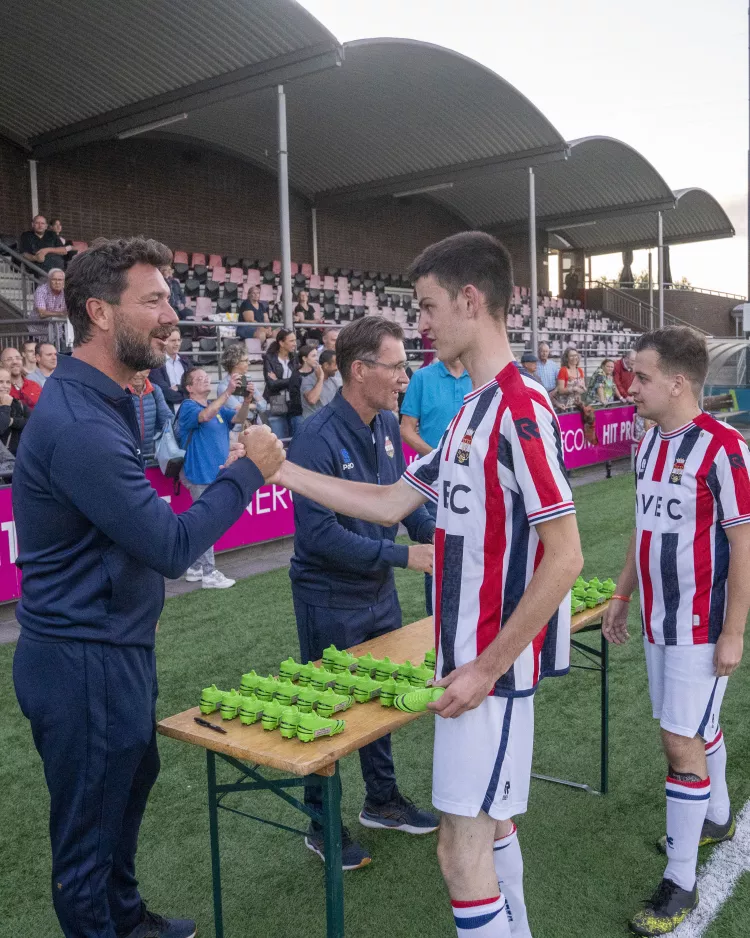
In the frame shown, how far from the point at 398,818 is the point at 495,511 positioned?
7.22ft

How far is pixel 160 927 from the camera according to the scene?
2988 millimetres

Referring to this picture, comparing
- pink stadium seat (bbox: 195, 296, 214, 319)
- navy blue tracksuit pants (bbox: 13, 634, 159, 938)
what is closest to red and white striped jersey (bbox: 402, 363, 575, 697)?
navy blue tracksuit pants (bbox: 13, 634, 159, 938)

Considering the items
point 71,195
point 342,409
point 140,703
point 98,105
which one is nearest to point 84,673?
point 140,703

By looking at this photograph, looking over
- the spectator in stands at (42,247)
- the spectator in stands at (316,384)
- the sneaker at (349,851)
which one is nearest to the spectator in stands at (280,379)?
the spectator in stands at (316,384)

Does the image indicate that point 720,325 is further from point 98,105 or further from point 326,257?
point 98,105

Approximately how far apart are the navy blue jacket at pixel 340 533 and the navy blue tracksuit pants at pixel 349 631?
4 cm

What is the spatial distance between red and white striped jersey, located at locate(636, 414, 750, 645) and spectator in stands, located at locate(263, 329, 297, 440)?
7925 mm

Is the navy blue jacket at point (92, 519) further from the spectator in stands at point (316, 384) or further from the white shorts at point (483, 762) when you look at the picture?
the spectator in stands at point (316, 384)

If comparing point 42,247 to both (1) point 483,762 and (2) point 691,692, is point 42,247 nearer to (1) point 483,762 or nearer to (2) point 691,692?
(2) point 691,692

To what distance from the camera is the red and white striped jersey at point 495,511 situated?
80.3 inches

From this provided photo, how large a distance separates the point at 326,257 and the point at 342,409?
22.0m

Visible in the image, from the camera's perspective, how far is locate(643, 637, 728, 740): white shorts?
2.95 m

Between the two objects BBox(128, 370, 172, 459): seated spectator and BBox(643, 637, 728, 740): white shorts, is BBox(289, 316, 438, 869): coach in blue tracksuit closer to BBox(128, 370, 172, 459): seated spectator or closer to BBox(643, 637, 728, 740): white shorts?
BBox(643, 637, 728, 740): white shorts

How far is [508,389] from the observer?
6.97 ft
